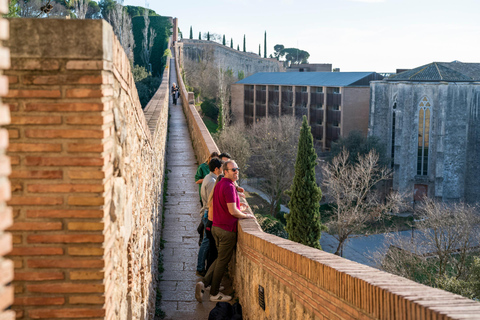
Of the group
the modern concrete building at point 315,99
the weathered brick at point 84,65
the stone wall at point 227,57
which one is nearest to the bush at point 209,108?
the modern concrete building at point 315,99

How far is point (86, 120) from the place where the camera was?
256 centimetres

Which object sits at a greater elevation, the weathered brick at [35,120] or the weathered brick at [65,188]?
the weathered brick at [35,120]

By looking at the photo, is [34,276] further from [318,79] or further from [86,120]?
[318,79]

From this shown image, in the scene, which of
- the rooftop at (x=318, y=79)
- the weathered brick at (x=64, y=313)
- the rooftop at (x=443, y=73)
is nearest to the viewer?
the weathered brick at (x=64, y=313)

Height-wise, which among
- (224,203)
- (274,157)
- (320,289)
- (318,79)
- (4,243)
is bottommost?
(274,157)

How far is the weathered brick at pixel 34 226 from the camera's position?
247 centimetres

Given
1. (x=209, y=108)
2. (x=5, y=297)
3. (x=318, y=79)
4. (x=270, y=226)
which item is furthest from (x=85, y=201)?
(x=318, y=79)

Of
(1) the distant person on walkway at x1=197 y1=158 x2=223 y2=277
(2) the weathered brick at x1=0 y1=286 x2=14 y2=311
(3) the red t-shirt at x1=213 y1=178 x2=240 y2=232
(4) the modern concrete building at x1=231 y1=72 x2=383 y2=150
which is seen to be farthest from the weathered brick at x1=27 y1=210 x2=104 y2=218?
(4) the modern concrete building at x1=231 y1=72 x2=383 y2=150

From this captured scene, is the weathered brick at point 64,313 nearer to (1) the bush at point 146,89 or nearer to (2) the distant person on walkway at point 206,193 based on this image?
(2) the distant person on walkway at point 206,193

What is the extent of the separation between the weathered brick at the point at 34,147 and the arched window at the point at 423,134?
41852 millimetres

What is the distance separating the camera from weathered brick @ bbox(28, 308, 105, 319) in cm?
252

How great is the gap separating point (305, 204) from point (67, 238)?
22.2 m

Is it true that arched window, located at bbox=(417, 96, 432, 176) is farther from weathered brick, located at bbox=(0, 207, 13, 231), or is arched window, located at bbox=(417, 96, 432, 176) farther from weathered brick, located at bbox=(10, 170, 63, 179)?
→ weathered brick, located at bbox=(0, 207, 13, 231)

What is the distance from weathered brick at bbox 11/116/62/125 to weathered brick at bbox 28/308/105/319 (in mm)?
948
